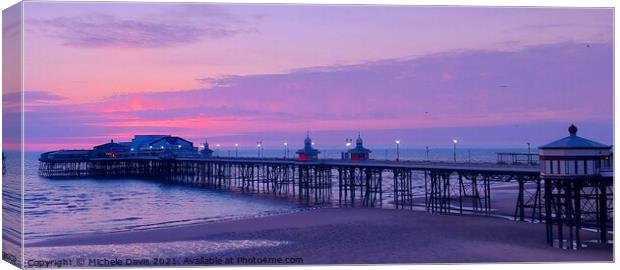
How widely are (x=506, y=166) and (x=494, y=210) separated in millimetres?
4933

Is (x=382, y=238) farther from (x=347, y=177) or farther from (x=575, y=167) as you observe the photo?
(x=347, y=177)

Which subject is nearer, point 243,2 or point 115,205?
point 243,2

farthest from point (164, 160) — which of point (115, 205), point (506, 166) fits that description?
point (506, 166)

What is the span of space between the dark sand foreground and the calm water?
7.96ft

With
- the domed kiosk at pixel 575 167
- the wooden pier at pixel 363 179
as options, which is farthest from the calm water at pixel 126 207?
the domed kiosk at pixel 575 167

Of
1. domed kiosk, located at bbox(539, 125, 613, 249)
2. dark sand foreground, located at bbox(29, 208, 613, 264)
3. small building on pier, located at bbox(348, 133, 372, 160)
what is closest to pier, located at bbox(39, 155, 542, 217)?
small building on pier, located at bbox(348, 133, 372, 160)

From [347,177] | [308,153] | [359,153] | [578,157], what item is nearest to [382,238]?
[578,157]

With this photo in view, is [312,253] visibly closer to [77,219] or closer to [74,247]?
[74,247]

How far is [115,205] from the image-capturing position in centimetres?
3672

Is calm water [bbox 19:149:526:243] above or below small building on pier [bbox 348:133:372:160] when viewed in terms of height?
below

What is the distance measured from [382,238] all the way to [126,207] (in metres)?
17.3

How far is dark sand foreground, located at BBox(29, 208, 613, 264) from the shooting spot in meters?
18.6

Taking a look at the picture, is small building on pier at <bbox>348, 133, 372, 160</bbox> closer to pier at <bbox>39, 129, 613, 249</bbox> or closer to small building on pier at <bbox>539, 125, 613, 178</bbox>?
pier at <bbox>39, 129, 613, 249</bbox>

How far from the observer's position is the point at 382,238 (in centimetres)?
2108
